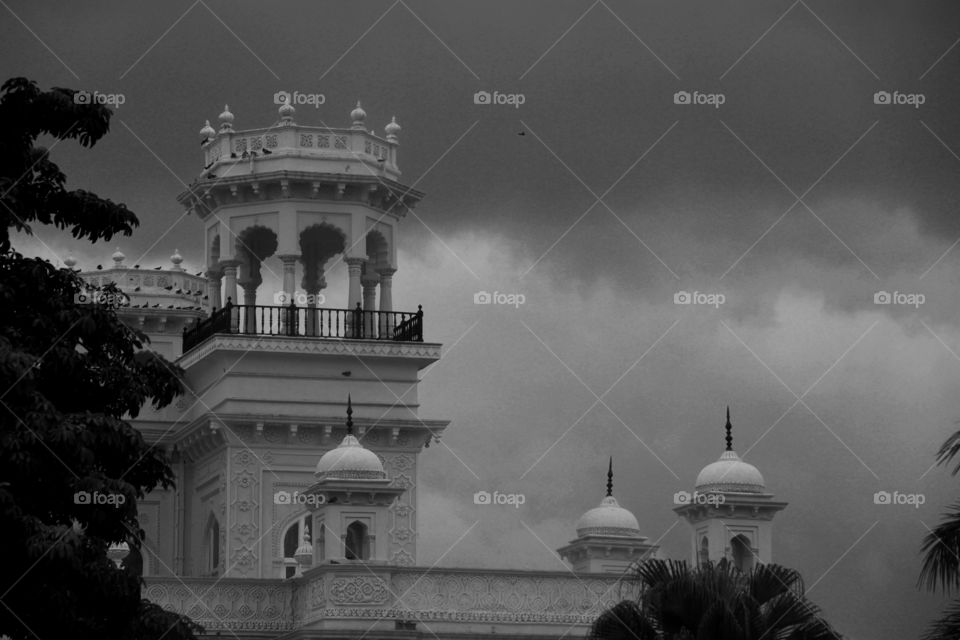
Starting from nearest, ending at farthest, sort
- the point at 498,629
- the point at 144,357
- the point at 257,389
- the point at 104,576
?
the point at 104,576 < the point at 144,357 < the point at 498,629 < the point at 257,389

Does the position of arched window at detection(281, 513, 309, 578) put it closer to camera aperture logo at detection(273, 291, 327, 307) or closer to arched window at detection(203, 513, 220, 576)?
arched window at detection(203, 513, 220, 576)

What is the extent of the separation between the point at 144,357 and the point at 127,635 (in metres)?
4.20

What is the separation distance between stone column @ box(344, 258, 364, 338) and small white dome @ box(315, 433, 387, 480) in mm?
8168

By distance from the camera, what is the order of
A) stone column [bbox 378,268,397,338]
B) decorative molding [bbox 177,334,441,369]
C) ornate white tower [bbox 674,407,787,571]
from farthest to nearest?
1. stone column [bbox 378,268,397,338]
2. decorative molding [bbox 177,334,441,369]
3. ornate white tower [bbox 674,407,787,571]

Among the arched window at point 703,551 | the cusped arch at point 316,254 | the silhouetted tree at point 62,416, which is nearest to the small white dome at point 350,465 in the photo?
the arched window at point 703,551

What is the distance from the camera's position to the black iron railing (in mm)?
60938

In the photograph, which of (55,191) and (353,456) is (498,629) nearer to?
(353,456)

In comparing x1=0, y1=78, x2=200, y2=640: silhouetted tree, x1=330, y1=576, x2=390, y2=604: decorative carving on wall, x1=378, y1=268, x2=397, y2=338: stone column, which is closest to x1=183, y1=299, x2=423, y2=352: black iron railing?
x1=378, y1=268, x2=397, y2=338: stone column

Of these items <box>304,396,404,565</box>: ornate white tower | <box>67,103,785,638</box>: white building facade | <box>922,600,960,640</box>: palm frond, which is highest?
<box>67,103,785,638</box>: white building facade

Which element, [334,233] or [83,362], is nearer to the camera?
[83,362]

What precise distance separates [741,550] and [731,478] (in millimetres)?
1426

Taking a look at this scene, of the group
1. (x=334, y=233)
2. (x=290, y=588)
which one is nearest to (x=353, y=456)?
(x=290, y=588)

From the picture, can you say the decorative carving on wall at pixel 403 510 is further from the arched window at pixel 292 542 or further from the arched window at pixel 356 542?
the arched window at pixel 356 542

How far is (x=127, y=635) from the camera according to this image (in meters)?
35.2
